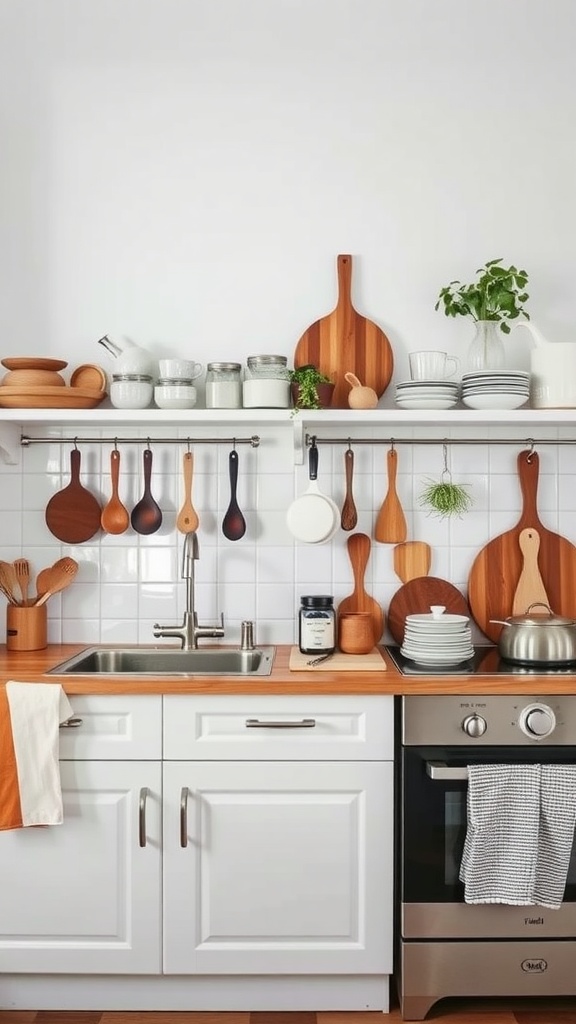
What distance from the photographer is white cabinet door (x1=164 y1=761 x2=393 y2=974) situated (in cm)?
237

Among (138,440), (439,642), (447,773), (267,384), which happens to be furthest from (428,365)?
(447,773)

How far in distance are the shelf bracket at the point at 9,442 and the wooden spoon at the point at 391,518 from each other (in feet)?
3.86

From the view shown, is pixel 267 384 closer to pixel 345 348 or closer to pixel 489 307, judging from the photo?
pixel 345 348

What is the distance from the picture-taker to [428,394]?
8.90 feet

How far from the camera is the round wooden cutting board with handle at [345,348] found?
9.57ft

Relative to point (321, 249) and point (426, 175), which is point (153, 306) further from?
point (426, 175)

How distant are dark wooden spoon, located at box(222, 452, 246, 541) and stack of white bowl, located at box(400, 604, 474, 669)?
25.7 inches

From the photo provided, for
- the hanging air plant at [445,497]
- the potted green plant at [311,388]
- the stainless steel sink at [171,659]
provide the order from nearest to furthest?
the potted green plant at [311,388] < the stainless steel sink at [171,659] < the hanging air plant at [445,497]

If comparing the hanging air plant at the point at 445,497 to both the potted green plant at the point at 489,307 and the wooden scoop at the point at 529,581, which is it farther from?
the potted green plant at the point at 489,307

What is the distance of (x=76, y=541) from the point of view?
294 cm

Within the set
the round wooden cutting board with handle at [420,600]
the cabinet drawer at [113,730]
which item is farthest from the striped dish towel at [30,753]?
the round wooden cutting board with handle at [420,600]

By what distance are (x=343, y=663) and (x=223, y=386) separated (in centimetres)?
89

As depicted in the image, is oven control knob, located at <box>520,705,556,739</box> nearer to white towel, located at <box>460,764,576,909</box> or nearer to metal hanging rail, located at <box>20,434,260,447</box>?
white towel, located at <box>460,764,576,909</box>

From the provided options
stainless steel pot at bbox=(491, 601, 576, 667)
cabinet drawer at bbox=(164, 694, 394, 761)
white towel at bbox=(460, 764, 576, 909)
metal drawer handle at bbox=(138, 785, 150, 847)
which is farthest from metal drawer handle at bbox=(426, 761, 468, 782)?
metal drawer handle at bbox=(138, 785, 150, 847)
